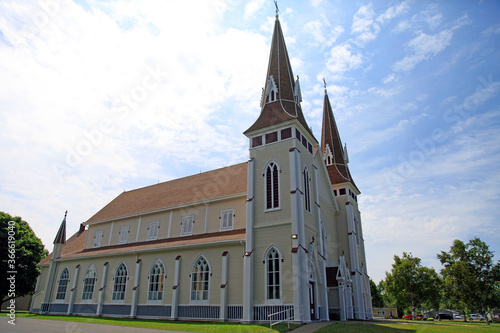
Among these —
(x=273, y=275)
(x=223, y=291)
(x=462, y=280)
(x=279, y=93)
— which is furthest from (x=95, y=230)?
(x=462, y=280)

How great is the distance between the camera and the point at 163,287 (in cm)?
2495

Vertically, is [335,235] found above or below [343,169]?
below

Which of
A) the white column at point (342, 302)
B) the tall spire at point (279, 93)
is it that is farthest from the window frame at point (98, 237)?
the white column at point (342, 302)

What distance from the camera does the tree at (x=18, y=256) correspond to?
35.5 m

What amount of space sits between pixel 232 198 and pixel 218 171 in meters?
7.33

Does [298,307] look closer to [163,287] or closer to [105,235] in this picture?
[163,287]

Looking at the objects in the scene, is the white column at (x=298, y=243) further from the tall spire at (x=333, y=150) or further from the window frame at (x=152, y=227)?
the window frame at (x=152, y=227)

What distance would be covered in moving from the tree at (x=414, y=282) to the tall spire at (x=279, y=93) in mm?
35437

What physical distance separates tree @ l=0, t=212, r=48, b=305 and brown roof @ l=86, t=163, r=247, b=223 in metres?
9.65

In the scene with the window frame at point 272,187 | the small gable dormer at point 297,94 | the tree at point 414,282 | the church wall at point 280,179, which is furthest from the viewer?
the tree at point 414,282

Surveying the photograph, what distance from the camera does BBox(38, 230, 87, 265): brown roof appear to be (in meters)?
35.8

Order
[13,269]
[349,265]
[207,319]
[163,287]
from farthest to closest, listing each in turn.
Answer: [13,269] → [349,265] → [163,287] → [207,319]

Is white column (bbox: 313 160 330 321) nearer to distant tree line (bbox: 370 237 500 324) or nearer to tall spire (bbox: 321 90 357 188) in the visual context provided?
tall spire (bbox: 321 90 357 188)

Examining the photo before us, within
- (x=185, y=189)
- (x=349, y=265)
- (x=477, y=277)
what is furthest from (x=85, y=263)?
(x=477, y=277)
